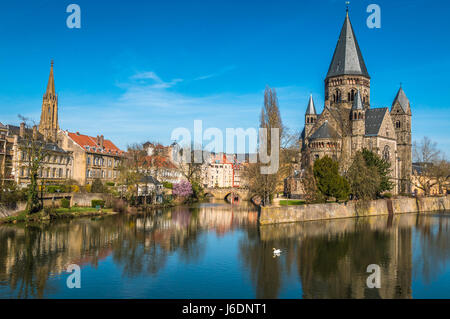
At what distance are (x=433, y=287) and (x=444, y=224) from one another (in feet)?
102

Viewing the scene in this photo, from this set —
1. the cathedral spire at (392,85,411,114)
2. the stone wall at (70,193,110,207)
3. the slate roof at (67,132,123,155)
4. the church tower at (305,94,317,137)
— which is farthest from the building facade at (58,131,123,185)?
the cathedral spire at (392,85,411,114)

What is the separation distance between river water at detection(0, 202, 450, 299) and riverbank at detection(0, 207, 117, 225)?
8.40ft

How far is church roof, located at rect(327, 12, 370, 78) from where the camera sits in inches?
3282

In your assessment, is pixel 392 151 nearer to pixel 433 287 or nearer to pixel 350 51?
pixel 350 51

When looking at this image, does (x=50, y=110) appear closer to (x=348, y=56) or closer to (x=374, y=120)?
(x=348, y=56)

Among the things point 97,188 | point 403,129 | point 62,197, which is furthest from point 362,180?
point 403,129

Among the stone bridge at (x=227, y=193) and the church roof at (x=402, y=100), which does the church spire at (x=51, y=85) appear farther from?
Result: the church roof at (x=402, y=100)

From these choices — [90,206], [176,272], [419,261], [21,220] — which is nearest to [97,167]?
[90,206]

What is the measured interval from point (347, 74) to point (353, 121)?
13.1 m

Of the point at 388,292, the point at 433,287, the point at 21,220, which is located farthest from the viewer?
the point at 21,220

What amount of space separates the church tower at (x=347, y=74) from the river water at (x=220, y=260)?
4399 cm

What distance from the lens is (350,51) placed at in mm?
83688

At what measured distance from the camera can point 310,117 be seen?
273ft
